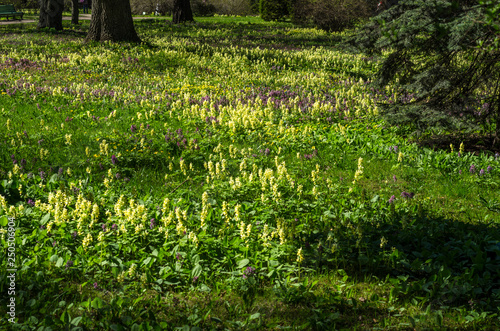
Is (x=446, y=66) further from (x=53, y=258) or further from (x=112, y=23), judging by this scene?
(x=112, y=23)

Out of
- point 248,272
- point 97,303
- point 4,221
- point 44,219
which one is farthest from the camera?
point 44,219

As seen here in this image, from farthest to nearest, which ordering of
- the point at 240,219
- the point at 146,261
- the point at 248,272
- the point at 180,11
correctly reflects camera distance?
the point at 180,11, the point at 240,219, the point at 146,261, the point at 248,272

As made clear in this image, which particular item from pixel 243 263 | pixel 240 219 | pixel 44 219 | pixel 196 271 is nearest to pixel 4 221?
pixel 44 219

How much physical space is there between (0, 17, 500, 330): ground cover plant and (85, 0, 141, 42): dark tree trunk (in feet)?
29.4

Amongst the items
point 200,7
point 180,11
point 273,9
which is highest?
point 200,7

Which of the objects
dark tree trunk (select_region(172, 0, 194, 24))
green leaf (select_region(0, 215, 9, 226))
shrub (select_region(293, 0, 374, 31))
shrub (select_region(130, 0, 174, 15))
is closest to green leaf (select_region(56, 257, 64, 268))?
green leaf (select_region(0, 215, 9, 226))

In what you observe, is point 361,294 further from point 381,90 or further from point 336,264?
point 381,90

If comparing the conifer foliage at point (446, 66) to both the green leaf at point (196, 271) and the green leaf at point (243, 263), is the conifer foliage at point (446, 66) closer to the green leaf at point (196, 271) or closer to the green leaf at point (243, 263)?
the green leaf at point (243, 263)

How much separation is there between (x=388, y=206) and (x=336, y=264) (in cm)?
154

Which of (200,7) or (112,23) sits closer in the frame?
(112,23)

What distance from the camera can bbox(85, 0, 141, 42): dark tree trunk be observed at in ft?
58.8

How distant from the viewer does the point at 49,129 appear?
8.42 metres

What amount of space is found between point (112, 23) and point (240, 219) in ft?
53.1

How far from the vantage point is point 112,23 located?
18.4 meters
